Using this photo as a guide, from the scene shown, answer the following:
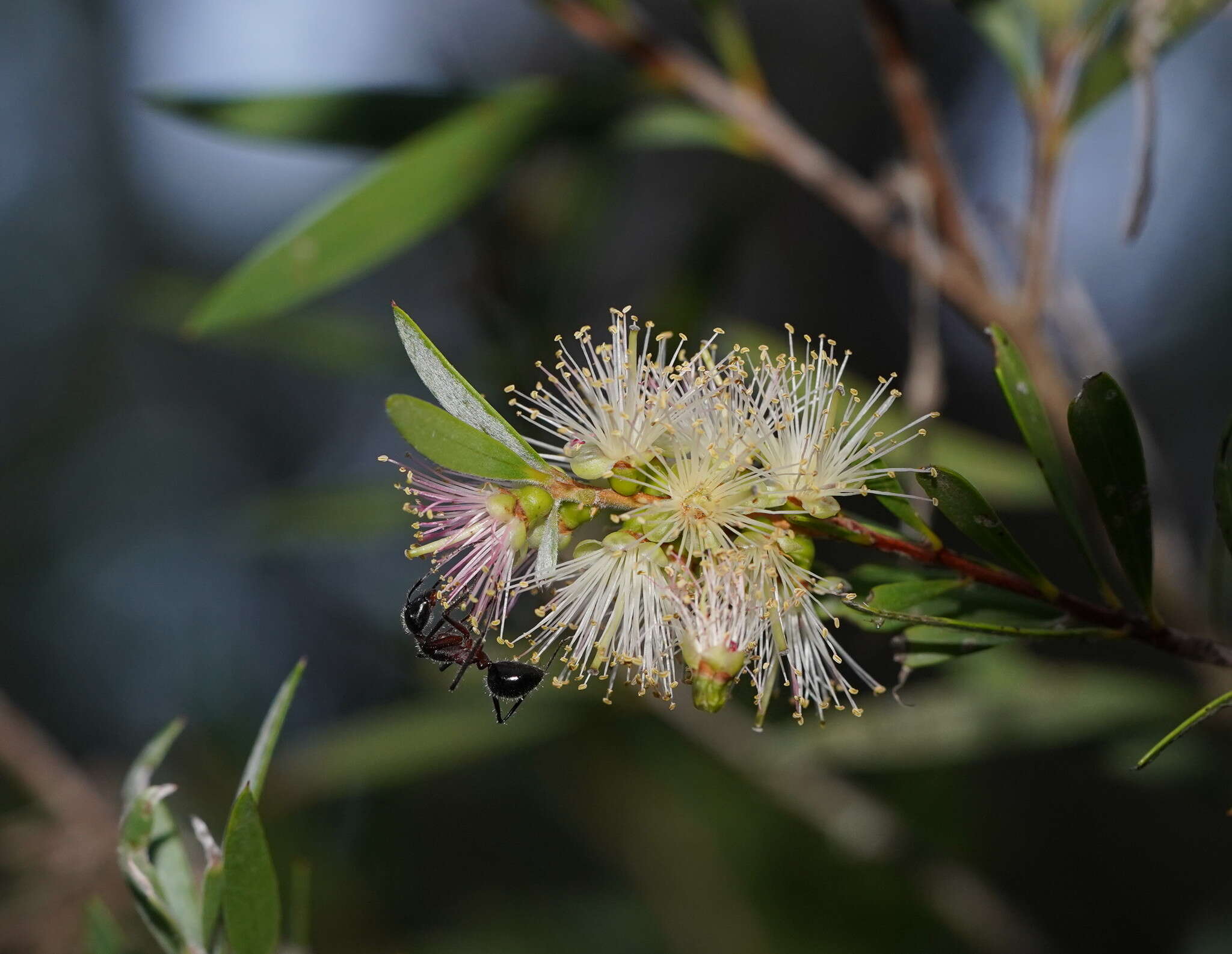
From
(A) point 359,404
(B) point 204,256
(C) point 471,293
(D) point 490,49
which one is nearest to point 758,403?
(C) point 471,293

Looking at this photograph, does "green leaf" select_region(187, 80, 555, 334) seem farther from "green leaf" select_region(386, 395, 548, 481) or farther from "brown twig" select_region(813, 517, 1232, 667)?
"brown twig" select_region(813, 517, 1232, 667)

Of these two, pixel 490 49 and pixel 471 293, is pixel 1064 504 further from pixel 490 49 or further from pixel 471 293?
pixel 490 49

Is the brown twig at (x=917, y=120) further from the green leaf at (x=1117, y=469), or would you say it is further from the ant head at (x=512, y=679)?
the ant head at (x=512, y=679)

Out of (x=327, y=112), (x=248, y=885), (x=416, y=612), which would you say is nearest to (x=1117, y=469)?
(x=416, y=612)

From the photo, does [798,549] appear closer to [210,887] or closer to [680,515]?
[680,515]

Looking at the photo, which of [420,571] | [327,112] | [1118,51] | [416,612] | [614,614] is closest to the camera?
[614,614]

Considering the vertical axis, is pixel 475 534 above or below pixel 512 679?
above

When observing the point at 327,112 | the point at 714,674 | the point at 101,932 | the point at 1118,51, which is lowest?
the point at 101,932
